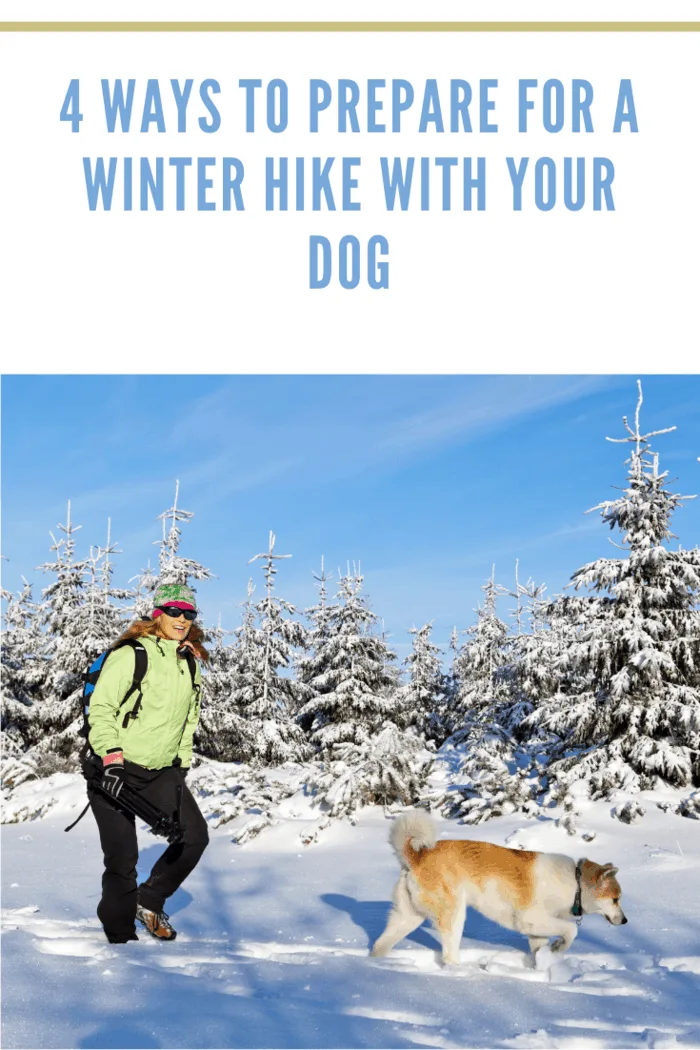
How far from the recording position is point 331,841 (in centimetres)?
1219

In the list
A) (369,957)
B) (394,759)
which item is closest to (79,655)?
(394,759)

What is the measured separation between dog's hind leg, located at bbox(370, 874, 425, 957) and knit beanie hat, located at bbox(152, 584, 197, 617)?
2399 mm

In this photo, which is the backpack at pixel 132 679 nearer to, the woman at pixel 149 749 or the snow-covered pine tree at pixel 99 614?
the woman at pixel 149 749

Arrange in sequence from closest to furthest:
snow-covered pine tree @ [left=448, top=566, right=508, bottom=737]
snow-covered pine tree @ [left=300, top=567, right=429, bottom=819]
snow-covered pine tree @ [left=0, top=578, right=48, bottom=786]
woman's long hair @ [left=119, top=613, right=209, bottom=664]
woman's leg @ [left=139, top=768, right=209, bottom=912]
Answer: woman's leg @ [left=139, top=768, right=209, bottom=912]
woman's long hair @ [left=119, top=613, right=209, bottom=664]
snow-covered pine tree @ [left=300, top=567, right=429, bottom=819]
snow-covered pine tree @ [left=0, top=578, right=48, bottom=786]
snow-covered pine tree @ [left=448, top=566, right=508, bottom=737]

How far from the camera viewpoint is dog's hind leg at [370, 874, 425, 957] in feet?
17.3

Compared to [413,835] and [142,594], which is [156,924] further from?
[142,594]

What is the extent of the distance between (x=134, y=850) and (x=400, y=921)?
1845 millimetres

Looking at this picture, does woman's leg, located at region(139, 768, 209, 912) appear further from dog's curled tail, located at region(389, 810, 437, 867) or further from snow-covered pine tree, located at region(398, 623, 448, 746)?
snow-covered pine tree, located at region(398, 623, 448, 746)

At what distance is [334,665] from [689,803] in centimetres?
1163

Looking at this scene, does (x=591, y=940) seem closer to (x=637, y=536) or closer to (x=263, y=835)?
(x=263, y=835)

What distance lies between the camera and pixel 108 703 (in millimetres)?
5355

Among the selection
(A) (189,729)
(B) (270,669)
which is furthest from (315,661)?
(A) (189,729)

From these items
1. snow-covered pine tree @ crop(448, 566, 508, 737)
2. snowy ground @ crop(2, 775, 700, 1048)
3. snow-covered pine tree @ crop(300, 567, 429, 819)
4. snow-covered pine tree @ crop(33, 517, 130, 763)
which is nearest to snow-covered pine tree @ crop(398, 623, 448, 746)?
snow-covered pine tree @ crop(448, 566, 508, 737)

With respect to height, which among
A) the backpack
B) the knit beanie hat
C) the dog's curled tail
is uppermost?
the knit beanie hat
